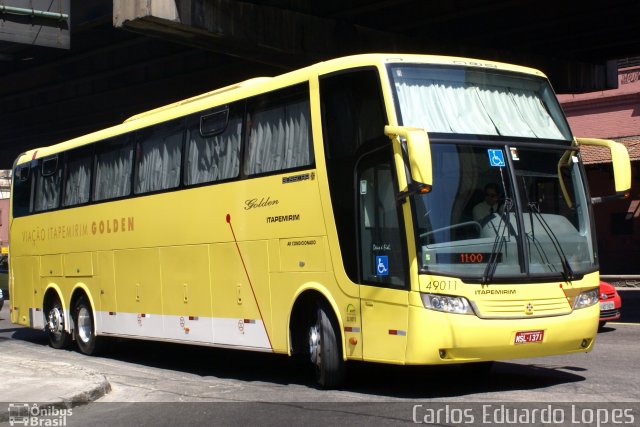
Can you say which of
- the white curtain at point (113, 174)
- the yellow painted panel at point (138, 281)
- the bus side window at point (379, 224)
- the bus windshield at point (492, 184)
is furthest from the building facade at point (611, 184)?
the bus side window at point (379, 224)

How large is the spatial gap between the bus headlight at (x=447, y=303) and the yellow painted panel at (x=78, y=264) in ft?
28.1

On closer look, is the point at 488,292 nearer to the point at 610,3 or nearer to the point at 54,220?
the point at 54,220

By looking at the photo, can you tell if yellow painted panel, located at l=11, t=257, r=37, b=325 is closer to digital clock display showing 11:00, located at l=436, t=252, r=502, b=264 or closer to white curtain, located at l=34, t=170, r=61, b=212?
white curtain, located at l=34, t=170, r=61, b=212

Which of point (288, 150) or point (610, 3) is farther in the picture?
point (610, 3)

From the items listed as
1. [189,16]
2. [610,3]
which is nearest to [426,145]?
[189,16]

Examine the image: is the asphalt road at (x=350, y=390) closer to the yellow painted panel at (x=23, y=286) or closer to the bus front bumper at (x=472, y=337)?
the bus front bumper at (x=472, y=337)

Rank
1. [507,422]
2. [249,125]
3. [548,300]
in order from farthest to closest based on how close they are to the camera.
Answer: [249,125] < [548,300] < [507,422]

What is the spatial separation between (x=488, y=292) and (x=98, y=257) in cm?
852

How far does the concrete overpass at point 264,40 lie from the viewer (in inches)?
800

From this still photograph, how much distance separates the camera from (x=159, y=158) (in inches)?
553

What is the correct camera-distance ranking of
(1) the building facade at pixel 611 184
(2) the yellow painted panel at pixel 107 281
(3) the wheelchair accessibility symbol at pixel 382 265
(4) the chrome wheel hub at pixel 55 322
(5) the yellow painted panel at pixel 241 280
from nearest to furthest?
(3) the wheelchair accessibility symbol at pixel 382 265 < (5) the yellow painted panel at pixel 241 280 < (2) the yellow painted panel at pixel 107 281 < (4) the chrome wheel hub at pixel 55 322 < (1) the building facade at pixel 611 184

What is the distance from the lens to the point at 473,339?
9.25 m

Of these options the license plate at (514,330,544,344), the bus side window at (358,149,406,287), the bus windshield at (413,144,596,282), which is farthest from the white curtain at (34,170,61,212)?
the license plate at (514,330,544,344)

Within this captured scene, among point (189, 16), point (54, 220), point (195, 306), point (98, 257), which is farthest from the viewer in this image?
point (189, 16)
